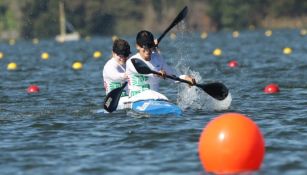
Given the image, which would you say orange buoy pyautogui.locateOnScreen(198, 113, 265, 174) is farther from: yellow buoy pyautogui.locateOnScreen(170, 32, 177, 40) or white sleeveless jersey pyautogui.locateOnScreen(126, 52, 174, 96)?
yellow buoy pyautogui.locateOnScreen(170, 32, 177, 40)

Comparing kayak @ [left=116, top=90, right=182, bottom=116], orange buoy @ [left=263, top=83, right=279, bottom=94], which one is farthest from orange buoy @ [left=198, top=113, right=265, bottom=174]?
orange buoy @ [left=263, top=83, right=279, bottom=94]

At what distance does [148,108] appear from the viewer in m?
15.7

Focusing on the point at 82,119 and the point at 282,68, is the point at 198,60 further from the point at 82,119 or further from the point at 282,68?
the point at 82,119

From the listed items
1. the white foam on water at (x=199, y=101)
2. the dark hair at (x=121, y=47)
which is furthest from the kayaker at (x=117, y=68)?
the white foam on water at (x=199, y=101)

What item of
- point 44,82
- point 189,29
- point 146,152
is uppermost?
point 189,29

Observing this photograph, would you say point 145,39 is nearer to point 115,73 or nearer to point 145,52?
point 145,52

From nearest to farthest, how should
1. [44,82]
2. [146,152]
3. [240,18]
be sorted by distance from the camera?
[146,152] → [44,82] → [240,18]

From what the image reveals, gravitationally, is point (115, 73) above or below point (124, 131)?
above

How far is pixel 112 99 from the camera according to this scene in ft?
53.0

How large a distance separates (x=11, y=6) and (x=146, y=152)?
333 ft

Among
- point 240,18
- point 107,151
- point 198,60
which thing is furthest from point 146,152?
point 240,18

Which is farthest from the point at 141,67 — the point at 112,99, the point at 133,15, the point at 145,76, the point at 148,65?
the point at 133,15

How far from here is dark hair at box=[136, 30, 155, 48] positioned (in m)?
15.5

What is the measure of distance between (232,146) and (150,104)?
5.76m
